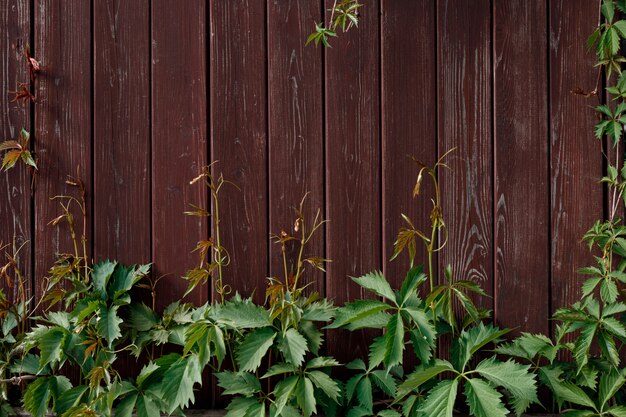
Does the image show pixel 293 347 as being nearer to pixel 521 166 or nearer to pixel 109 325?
pixel 109 325

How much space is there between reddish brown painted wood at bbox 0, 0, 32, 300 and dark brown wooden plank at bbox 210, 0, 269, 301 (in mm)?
604

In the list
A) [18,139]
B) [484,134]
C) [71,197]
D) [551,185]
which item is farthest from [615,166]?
[18,139]

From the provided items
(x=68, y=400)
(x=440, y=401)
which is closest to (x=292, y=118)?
(x=440, y=401)

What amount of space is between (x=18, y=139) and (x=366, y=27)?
115cm

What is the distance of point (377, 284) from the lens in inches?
74.7

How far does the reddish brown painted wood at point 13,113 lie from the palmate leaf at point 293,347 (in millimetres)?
849

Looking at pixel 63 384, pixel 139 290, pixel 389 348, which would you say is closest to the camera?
pixel 389 348

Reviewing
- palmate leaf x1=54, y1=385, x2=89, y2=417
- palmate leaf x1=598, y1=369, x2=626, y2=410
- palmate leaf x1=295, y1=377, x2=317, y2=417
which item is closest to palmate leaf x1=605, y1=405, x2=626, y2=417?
palmate leaf x1=598, y1=369, x2=626, y2=410

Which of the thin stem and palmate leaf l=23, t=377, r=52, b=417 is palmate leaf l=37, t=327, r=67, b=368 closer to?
palmate leaf l=23, t=377, r=52, b=417

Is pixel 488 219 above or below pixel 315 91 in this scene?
below

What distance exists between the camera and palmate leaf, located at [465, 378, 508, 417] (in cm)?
171

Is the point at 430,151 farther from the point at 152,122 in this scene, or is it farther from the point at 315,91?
the point at 152,122

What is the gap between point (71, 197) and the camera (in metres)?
2.02

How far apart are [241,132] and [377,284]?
2.08ft
